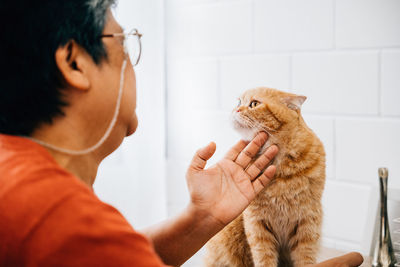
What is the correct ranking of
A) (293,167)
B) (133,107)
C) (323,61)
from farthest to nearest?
(323,61)
(293,167)
(133,107)

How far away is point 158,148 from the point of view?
164cm

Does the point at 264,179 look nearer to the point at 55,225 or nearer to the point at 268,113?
the point at 268,113

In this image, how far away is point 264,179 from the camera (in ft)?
2.81

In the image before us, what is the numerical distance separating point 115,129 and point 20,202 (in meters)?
0.27

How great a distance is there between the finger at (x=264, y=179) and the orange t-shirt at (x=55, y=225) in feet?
1.28

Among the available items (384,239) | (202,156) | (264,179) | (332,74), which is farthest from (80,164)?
(332,74)

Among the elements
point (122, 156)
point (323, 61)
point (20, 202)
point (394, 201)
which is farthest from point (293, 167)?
point (122, 156)

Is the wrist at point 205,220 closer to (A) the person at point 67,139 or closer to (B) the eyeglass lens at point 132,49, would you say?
(A) the person at point 67,139

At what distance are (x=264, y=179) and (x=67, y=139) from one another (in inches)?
17.1

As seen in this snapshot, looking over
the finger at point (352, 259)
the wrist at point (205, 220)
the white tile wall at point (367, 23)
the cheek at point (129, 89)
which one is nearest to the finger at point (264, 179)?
the wrist at point (205, 220)

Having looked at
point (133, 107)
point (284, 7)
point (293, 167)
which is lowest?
point (293, 167)

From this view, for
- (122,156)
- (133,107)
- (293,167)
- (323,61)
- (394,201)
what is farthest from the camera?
(122,156)

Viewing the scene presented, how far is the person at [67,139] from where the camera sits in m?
0.47

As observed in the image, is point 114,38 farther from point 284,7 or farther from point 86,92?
point 284,7
